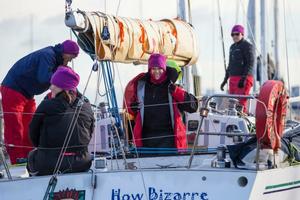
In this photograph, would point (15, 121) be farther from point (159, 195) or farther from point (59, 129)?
point (159, 195)

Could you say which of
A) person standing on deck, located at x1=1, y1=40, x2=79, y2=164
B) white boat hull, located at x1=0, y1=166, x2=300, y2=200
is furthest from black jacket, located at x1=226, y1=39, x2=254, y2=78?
white boat hull, located at x1=0, y1=166, x2=300, y2=200

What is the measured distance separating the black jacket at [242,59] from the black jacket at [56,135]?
5279 mm

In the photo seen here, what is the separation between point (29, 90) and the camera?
9312 millimetres

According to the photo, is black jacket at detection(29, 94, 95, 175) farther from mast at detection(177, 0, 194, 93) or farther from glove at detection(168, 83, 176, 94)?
mast at detection(177, 0, 194, 93)

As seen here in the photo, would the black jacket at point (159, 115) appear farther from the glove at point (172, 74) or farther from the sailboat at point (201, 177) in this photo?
the sailboat at point (201, 177)

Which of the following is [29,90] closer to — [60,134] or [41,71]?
[41,71]

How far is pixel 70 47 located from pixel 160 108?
4.00ft

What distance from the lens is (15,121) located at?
9125 millimetres

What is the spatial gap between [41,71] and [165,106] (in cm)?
148

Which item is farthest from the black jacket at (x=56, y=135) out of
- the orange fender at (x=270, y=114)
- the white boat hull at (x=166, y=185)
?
the orange fender at (x=270, y=114)

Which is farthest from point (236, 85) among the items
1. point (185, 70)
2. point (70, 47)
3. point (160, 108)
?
point (160, 108)

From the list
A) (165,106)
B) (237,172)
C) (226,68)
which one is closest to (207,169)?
(237,172)

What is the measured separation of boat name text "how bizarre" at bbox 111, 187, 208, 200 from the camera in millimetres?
6844

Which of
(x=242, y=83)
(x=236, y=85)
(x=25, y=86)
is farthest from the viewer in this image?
(x=236, y=85)
